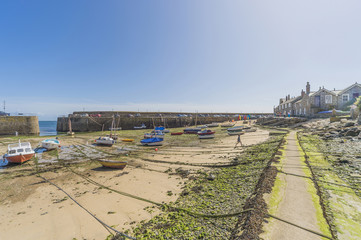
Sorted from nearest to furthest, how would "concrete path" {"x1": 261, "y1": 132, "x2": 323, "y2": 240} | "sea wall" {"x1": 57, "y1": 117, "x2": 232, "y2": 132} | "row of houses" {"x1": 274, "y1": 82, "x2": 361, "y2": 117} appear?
"concrete path" {"x1": 261, "y1": 132, "x2": 323, "y2": 240} → "row of houses" {"x1": 274, "y1": 82, "x2": 361, "y2": 117} → "sea wall" {"x1": 57, "y1": 117, "x2": 232, "y2": 132}

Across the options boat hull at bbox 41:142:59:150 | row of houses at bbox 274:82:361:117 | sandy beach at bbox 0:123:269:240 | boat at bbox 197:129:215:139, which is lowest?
sandy beach at bbox 0:123:269:240

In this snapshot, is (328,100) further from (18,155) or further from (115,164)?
(18,155)

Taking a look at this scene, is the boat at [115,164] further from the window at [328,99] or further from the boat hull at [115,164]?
the window at [328,99]

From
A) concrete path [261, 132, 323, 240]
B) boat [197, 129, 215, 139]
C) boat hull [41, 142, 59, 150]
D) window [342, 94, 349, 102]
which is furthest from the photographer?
window [342, 94, 349, 102]

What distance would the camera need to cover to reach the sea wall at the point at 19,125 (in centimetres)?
4722

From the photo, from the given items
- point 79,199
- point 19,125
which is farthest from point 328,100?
point 19,125

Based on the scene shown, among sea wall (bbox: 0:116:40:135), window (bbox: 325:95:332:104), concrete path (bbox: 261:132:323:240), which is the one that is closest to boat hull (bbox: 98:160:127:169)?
concrete path (bbox: 261:132:323:240)

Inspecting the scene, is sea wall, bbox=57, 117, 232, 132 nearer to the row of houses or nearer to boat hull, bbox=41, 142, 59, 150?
boat hull, bbox=41, 142, 59, 150

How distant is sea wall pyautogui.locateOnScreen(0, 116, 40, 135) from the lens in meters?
47.2

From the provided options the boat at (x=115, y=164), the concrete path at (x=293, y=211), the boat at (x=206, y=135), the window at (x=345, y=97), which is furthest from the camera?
the window at (x=345, y=97)

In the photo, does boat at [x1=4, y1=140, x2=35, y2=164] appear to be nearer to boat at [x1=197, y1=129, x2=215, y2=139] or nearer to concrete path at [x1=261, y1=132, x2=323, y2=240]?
concrete path at [x1=261, y1=132, x2=323, y2=240]

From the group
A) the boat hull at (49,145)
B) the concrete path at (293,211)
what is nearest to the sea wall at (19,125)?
the boat hull at (49,145)

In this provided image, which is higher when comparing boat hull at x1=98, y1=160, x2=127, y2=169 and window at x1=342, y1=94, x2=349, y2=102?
window at x1=342, y1=94, x2=349, y2=102

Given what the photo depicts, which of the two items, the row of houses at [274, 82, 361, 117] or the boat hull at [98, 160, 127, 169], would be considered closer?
the boat hull at [98, 160, 127, 169]
